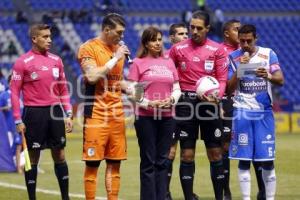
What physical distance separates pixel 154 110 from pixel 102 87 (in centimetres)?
71

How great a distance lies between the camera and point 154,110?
32.2ft

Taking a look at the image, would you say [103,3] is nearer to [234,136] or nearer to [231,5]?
[231,5]

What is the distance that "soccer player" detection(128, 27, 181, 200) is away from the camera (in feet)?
32.1

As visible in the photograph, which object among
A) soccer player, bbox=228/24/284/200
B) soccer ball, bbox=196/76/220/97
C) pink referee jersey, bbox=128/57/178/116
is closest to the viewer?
pink referee jersey, bbox=128/57/178/116

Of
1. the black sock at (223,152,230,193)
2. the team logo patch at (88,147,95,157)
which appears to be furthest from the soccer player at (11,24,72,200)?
the black sock at (223,152,230,193)

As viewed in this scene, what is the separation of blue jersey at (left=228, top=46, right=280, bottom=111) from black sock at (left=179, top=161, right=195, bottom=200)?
1103 millimetres

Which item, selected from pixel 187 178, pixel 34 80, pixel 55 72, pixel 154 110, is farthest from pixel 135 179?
pixel 154 110

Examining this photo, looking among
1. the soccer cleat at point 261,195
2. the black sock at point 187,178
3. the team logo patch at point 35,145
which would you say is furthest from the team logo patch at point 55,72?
the soccer cleat at point 261,195

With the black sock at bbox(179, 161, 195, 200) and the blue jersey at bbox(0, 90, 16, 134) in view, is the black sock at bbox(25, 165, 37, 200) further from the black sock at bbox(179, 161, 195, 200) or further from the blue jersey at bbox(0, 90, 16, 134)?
the blue jersey at bbox(0, 90, 16, 134)

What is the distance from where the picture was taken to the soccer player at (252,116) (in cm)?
1019

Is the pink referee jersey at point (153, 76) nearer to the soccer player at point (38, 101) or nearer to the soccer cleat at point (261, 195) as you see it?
the soccer player at point (38, 101)

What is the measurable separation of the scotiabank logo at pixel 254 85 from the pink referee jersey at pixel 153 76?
3.33ft

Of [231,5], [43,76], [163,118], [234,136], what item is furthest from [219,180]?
[231,5]

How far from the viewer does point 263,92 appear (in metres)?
10.3
